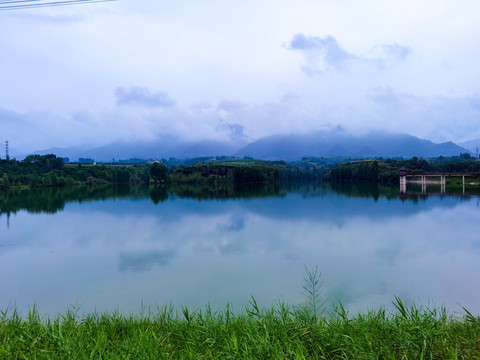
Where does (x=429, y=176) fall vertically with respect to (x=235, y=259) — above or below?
above

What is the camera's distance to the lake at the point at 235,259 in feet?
38.0

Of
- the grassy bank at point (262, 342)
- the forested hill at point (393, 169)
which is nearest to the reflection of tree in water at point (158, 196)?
the grassy bank at point (262, 342)

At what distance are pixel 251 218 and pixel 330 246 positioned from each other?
40.6 ft

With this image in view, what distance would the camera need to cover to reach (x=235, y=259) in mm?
16844

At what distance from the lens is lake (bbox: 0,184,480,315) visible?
11578 millimetres

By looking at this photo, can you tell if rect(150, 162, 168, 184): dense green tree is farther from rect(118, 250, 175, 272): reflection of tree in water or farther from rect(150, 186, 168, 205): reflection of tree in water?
rect(118, 250, 175, 272): reflection of tree in water

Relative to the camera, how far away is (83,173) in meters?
83.9

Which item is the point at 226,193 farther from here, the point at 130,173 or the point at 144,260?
the point at 144,260

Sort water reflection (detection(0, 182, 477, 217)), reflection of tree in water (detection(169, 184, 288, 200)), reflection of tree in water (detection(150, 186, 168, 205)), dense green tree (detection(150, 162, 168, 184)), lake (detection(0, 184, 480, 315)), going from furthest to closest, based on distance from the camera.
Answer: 1. dense green tree (detection(150, 162, 168, 184))
2. reflection of tree in water (detection(169, 184, 288, 200))
3. reflection of tree in water (detection(150, 186, 168, 205))
4. water reflection (detection(0, 182, 477, 217))
5. lake (detection(0, 184, 480, 315))

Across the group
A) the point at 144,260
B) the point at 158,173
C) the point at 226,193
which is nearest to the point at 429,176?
the point at 226,193

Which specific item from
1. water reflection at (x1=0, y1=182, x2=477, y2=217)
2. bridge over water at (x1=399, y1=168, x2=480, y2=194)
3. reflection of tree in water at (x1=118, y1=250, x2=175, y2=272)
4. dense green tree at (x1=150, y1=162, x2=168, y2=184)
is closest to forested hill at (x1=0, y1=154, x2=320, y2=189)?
dense green tree at (x1=150, y1=162, x2=168, y2=184)

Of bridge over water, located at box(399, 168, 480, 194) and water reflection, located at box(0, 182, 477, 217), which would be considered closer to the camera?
water reflection, located at box(0, 182, 477, 217)

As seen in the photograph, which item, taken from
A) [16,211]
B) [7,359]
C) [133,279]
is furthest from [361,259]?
[16,211]

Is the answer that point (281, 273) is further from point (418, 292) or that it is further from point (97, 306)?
point (97, 306)
